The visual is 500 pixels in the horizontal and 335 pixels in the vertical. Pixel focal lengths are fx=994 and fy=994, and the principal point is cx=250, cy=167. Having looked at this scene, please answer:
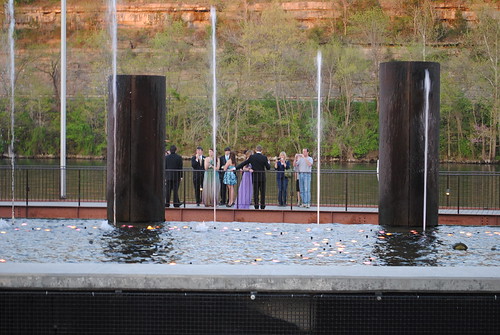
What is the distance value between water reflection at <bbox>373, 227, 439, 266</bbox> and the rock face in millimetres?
87379

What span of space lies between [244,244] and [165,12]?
101206 mm

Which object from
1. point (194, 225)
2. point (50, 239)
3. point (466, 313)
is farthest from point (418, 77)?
point (466, 313)

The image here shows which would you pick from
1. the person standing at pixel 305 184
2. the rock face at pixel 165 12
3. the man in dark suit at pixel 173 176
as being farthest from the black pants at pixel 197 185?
the rock face at pixel 165 12

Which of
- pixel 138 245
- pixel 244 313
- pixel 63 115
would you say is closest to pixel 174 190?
pixel 138 245

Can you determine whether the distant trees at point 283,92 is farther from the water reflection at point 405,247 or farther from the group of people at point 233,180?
the water reflection at point 405,247

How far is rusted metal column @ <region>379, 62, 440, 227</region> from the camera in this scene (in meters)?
20.0

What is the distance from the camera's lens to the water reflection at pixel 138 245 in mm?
15558

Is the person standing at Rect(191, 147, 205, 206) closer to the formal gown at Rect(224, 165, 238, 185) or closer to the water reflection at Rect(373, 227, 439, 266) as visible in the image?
the formal gown at Rect(224, 165, 238, 185)

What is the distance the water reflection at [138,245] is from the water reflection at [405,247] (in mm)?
3484

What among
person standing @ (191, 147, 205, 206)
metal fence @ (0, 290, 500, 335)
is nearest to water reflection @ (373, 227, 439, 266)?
metal fence @ (0, 290, 500, 335)

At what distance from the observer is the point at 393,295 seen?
948 cm

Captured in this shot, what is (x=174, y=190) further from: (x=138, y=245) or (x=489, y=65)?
(x=489, y=65)

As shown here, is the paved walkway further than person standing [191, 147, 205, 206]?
No

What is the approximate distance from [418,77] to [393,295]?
11380mm
